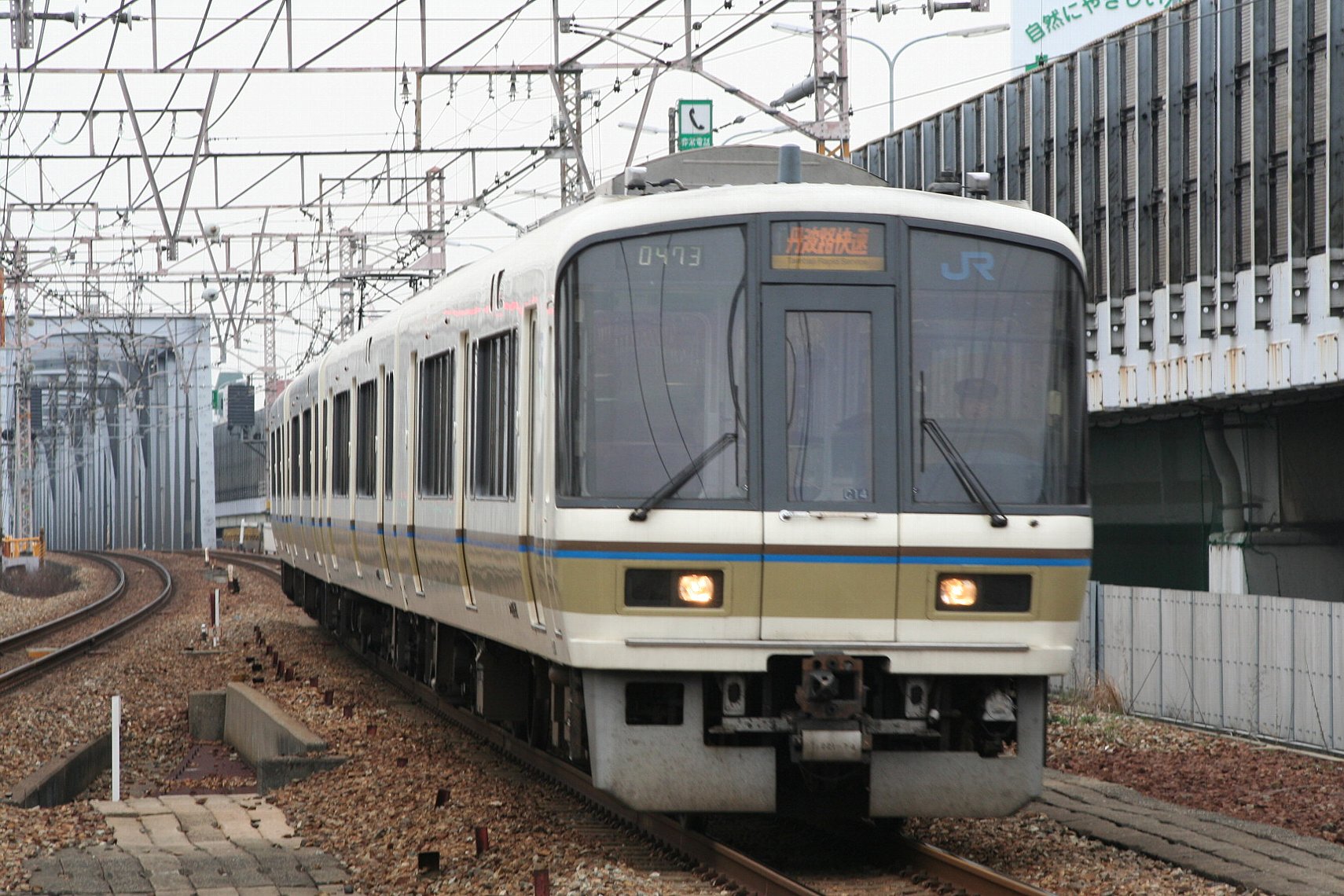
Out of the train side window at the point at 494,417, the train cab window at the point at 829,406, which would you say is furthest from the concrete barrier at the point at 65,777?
the train cab window at the point at 829,406

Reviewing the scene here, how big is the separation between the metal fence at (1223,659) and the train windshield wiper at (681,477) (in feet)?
19.4

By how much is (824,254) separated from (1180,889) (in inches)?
116

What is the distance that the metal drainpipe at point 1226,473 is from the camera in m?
18.0

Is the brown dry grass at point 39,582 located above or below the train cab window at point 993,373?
below

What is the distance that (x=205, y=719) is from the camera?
51.1ft

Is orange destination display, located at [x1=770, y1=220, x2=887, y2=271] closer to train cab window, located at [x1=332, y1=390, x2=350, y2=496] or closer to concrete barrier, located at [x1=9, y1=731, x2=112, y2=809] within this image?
concrete barrier, located at [x1=9, y1=731, x2=112, y2=809]

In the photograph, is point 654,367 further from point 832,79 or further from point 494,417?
point 832,79

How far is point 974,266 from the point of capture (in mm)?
8172

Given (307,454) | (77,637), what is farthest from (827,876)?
(77,637)

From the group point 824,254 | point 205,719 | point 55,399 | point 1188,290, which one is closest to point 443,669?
point 205,719

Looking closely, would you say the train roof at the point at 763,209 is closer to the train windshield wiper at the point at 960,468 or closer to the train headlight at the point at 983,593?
the train windshield wiper at the point at 960,468

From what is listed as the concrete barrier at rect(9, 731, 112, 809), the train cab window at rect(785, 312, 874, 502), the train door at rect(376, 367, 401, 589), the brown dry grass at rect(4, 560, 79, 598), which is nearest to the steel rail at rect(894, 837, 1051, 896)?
the train cab window at rect(785, 312, 874, 502)

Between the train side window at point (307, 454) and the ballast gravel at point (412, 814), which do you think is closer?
the ballast gravel at point (412, 814)

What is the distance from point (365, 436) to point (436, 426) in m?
3.66
